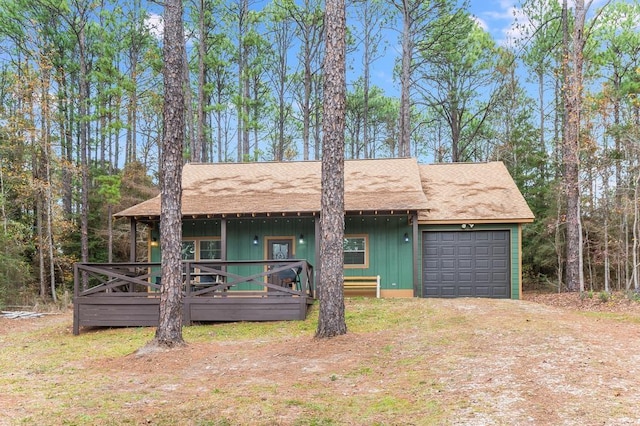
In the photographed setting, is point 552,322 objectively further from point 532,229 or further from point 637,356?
point 532,229

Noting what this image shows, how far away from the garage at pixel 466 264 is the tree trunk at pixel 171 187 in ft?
26.8

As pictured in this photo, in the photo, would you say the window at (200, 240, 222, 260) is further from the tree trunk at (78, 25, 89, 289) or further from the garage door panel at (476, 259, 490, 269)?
the garage door panel at (476, 259, 490, 269)

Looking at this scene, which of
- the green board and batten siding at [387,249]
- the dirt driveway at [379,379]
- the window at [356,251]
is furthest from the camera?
the window at [356,251]

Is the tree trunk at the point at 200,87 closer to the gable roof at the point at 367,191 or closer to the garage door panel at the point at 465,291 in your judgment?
the gable roof at the point at 367,191

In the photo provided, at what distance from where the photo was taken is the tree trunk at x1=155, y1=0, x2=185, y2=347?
752 centimetres

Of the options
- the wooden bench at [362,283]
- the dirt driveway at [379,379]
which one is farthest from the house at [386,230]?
the dirt driveway at [379,379]

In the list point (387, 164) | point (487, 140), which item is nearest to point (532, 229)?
point (387, 164)

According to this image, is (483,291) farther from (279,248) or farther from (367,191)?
(279,248)

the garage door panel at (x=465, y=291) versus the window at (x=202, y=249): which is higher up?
the window at (x=202, y=249)

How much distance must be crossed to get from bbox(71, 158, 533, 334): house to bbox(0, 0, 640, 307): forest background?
4.01 m

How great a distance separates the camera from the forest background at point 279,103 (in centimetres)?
1673

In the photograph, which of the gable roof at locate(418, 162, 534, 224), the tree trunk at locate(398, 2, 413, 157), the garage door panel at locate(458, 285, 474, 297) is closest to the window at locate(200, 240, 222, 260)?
the gable roof at locate(418, 162, 534, 224)

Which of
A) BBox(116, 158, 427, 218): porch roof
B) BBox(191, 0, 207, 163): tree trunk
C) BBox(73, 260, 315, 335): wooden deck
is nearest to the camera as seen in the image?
BBox(73, 260, 315, 335): wooden deck

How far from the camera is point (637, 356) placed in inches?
223
